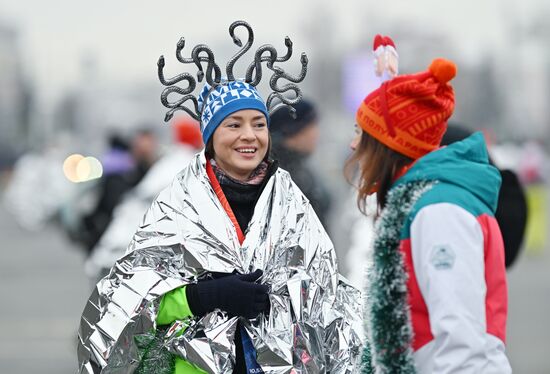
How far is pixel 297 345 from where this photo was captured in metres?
4.07

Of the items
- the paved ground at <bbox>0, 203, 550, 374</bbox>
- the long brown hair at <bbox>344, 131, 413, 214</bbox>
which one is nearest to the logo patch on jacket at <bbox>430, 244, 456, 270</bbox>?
the long brown hair at <bbox>344, 131, 413, 214</bbox>

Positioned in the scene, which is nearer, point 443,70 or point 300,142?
point 443,70

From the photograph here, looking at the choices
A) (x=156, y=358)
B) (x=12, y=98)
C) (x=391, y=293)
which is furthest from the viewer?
(x=12, y=98)

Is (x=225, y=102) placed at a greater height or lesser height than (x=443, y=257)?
greater

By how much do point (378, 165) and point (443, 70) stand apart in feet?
1.14

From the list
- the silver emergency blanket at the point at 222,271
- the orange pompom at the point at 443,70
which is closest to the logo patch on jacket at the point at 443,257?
the orange pompom at the point at 443,70

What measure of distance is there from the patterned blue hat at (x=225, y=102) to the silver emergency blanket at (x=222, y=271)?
0.41ft

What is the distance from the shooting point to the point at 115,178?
36.9ft

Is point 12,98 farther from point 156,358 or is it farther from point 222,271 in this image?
point 222,271

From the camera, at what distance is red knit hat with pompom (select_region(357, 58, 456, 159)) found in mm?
3689

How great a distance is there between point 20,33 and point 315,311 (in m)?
91.1

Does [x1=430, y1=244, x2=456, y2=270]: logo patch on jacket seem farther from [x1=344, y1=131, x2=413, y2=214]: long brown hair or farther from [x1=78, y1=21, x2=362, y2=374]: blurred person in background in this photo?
[x1=78, y1=21, x2=362, y2=374]: blurred person in background

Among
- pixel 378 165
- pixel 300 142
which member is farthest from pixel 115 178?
pixel 378 165

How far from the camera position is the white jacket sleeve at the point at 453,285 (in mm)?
3303
